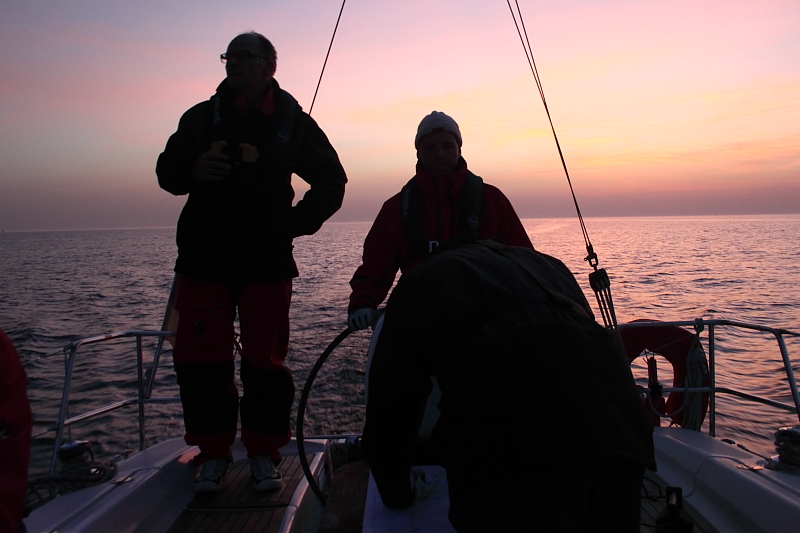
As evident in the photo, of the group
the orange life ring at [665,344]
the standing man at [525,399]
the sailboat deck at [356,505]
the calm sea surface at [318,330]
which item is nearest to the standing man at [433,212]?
the sailboat deck at [356,505]

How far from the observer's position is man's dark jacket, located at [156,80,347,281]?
2287 mm

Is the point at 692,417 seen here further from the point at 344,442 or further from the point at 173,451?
the point at 173,451

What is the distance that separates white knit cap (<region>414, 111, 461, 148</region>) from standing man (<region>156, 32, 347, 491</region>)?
540 mm

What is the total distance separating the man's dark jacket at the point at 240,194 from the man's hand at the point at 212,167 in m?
0.07

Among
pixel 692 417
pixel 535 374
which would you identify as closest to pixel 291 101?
pixel 535 374

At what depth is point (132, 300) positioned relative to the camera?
44.7 ft

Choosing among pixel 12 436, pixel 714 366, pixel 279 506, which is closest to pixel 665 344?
pixel 714 366

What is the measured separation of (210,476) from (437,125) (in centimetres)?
174

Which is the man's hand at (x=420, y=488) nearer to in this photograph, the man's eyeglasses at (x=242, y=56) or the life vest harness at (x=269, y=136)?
the life vest harness at (x=269, y=136)

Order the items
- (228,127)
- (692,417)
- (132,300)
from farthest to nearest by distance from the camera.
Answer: (132,300)
(692,417)
(228,127)

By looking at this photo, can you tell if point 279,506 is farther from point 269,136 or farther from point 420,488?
point 269,136

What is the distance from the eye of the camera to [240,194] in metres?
2.33

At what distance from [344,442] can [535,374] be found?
1.64m

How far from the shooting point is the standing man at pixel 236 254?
2260mm
